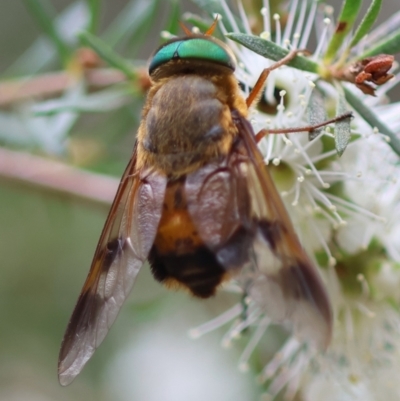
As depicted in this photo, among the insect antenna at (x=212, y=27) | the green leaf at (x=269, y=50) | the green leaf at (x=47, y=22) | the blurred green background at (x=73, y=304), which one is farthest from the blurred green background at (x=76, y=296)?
the green leaf at (x=269, y=50)

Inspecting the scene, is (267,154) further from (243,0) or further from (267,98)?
(243,0)

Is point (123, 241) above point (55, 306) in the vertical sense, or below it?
above

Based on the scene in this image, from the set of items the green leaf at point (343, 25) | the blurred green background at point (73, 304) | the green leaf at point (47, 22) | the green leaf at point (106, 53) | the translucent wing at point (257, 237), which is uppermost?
the green leaf at point (343, 25)

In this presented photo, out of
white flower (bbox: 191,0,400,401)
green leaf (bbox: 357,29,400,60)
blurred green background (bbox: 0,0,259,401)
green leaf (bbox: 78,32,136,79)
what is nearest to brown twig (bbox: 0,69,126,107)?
A: blurred green background (bbox: 0,0,259,401)

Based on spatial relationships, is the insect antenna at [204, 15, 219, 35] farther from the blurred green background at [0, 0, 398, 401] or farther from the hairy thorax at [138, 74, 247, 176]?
the blurred green background at [0, 0, 398, 401]

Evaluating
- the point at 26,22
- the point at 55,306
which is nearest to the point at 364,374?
the point at 55,306

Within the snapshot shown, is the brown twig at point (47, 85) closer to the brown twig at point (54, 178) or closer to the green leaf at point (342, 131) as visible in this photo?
the brown twig at point (54, 178)
